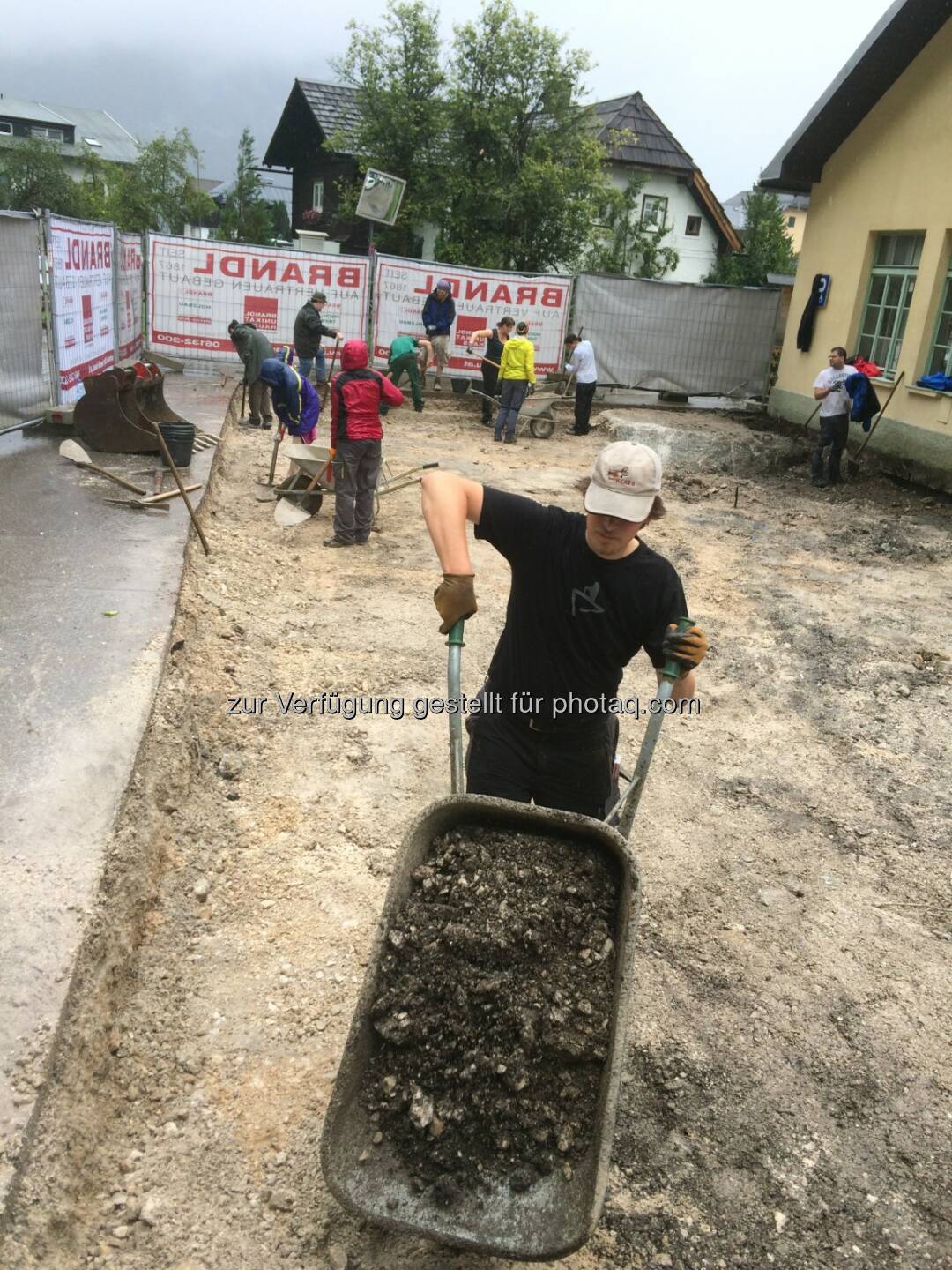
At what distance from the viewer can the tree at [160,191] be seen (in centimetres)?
4200

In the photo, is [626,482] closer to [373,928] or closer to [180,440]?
[373,928]

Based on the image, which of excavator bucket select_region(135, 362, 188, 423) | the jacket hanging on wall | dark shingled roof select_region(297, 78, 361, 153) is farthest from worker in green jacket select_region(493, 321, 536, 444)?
dark shingled roof select_region(297, 78, 361, 153)

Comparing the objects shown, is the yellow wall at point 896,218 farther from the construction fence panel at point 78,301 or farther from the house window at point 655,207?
the house window at point 655,207

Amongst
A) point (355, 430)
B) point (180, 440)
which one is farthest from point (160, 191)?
point (355, 430)

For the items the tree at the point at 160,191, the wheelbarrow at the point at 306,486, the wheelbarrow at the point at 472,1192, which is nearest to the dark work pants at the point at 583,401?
the wheelbarrow at the point at 306,486

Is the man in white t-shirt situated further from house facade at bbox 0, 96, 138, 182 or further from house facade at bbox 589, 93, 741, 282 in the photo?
house facade at bbox 0, 96, 138, 182

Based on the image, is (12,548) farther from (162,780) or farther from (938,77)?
(938,77)

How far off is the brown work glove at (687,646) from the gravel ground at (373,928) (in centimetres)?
133

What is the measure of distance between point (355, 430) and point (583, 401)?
7669mm

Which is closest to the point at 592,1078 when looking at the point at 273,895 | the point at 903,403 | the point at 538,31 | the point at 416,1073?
the point at 416,1073

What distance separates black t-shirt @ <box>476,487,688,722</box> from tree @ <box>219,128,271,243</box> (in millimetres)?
43023

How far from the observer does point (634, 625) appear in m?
2.83

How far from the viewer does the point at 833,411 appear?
12008 millimetres

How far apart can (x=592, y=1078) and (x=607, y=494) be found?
1461mm
